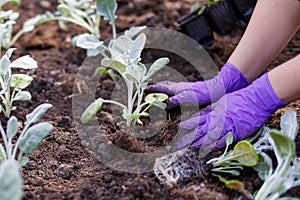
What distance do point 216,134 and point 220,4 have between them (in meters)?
0.94

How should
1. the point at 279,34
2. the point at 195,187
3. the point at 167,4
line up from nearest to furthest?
the point at 195,187 → the point at 279,34 → the point at 167,4

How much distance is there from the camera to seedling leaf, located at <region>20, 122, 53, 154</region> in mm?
1329

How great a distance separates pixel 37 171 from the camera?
1593mm

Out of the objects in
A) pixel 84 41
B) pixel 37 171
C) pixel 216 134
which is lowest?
pixel 37 171

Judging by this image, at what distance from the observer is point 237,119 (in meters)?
1.61

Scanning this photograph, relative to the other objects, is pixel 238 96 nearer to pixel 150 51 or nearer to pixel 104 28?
pixel 150 51

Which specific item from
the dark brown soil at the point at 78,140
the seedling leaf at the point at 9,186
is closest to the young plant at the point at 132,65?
the dark brown soil at the point at 78,140

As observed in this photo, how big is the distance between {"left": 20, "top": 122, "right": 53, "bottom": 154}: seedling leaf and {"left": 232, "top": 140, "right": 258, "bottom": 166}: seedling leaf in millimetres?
563

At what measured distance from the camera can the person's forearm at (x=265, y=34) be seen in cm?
170

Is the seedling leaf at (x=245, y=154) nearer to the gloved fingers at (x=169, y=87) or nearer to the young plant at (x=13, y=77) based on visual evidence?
the gloved fingers at (x=169, y=87)

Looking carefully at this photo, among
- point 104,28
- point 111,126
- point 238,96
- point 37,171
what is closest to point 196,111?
point 238,96

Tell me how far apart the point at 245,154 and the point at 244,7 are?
3.58 feet

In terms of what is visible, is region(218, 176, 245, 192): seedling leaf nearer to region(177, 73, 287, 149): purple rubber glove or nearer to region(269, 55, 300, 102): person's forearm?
region(177, 73, 287, 149): purple rubber glove

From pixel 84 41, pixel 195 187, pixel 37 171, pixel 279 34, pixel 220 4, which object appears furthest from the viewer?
pixel 220 4
